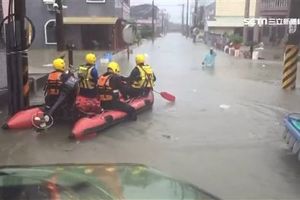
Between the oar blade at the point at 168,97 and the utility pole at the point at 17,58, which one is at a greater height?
the utility pole at the point at 17,58

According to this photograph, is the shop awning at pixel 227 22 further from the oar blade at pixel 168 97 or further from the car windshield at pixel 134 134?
the oar blade at pixel 168 97

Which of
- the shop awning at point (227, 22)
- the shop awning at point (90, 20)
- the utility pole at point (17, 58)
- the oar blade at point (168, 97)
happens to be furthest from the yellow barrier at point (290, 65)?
the shop awning at point (227, 22)

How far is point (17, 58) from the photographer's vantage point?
10891 millimetres

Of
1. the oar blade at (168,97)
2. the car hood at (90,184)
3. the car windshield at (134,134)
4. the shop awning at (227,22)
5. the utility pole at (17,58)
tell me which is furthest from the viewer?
the shop awning at (227,22)

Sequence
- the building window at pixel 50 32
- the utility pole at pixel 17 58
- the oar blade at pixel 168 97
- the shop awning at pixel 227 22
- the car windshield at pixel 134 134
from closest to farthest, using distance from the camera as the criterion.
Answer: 1. the car windshield at pixel 134 134
2. the utility pole at pixel 17 58
3. the oar blade at pixel 168 97
4. the building window at pixel 50 32
5. the shop awning at pixel 227 22

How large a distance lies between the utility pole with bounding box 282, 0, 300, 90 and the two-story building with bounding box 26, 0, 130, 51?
899 inches

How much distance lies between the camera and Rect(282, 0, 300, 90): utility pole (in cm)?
1783

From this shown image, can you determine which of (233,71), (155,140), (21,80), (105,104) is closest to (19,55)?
(21,80)

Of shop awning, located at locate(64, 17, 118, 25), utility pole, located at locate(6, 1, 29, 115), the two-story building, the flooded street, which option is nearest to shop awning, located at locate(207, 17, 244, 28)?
the two-story building

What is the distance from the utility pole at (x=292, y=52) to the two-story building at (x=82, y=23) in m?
22.8

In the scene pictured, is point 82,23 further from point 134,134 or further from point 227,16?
point 227,16

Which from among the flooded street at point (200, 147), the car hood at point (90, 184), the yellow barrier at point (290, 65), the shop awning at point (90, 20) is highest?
the shop awning at point (90, 20)

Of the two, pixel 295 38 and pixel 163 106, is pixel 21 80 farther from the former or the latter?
pixel 295 38

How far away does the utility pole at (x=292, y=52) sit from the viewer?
58.5ft
